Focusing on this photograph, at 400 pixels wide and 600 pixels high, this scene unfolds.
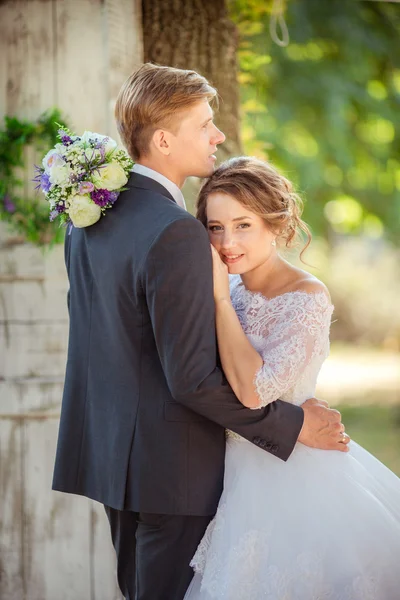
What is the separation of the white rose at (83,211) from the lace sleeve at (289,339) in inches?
25.2

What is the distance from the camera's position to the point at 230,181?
2.74 metres

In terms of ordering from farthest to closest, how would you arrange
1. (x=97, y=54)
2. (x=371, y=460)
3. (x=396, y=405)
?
(x=396, y=405) → (x=97, y=54) → (x=371, y=460)

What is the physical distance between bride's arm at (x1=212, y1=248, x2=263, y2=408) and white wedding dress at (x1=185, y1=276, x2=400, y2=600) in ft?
0.11

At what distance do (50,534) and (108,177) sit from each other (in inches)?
72.9

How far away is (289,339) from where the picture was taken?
2584 mm

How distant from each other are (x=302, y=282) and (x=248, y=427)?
0.53 meters

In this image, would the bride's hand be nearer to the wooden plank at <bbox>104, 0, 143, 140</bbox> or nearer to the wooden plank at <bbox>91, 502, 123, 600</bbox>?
the wooden plank at <bbox>104, 0, 143, 140</bbox>

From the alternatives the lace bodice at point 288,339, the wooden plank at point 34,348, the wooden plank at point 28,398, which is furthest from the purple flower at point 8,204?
the lace bodice at point 288,339

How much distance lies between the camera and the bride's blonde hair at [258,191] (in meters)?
2.74

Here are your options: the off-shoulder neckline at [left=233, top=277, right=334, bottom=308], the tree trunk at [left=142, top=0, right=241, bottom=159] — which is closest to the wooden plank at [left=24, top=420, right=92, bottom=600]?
the off-shoulder neckline at [left=233, top=277, right=334, bottom=308]

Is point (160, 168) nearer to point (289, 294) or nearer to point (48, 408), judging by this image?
point (289, 294)

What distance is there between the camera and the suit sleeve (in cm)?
235

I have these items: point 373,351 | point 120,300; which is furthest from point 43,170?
point 373,351

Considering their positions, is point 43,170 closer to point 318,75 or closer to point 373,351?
point 318,75
